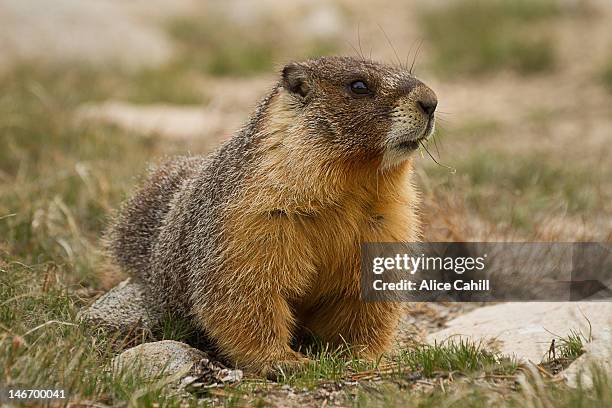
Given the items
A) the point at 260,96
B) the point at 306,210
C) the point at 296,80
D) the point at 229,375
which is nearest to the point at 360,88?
the point at 296,80

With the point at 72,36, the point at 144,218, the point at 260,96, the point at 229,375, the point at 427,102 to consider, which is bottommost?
the point at 229,375

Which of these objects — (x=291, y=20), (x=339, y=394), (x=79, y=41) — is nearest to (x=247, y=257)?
(x=339, y=394)

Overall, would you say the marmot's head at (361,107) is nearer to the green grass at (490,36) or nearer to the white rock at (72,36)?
the white rock at (72,36)

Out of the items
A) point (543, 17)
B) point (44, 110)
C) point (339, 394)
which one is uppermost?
point (543, 17)

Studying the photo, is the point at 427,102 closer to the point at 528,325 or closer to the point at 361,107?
the point at 361,107

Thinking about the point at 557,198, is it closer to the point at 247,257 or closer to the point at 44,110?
the point at 247,257

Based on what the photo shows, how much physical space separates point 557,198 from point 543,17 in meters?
11.3

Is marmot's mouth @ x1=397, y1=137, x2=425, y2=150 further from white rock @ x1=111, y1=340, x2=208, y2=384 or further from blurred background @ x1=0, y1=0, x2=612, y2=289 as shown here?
white rock @ x1=111, y1=340, x2=208, y2=384

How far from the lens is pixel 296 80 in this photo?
203 inches

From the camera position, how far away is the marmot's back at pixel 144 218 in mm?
6250

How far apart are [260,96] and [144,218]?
1221 mm

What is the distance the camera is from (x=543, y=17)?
18547 millimetres

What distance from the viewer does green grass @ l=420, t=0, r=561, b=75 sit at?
1576cm

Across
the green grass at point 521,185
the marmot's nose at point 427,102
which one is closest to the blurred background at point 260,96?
the green grass at point 521,185
